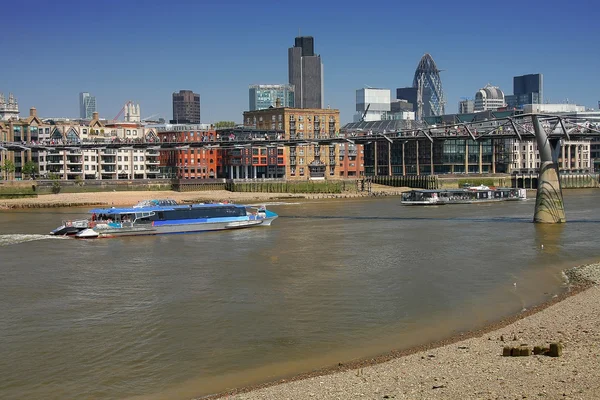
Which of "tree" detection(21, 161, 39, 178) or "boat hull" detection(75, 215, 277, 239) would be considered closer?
"boat hull" detection(75, 215, 277, 239)

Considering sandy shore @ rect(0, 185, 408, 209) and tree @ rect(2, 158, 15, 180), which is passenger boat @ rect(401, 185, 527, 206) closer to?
sandy shore @ rect(0, 185, 408, 209)

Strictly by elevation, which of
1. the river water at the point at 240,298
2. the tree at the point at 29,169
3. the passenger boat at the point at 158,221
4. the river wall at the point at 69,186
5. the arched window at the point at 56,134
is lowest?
the river water at the point at 240,298

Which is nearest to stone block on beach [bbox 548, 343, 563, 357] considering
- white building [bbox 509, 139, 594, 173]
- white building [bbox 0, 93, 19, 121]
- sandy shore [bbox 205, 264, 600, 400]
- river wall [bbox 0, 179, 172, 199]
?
sandy shore [bbox 205, 264, 600, 400]

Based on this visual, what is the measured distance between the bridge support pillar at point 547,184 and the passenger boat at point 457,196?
2836 cm

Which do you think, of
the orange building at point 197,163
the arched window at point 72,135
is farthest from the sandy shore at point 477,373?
the arched window at point 72,135

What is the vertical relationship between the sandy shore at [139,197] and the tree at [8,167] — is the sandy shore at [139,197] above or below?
below

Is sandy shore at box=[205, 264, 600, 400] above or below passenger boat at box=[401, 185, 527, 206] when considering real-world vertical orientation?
below

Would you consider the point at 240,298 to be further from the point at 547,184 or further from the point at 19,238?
the point at 547,184

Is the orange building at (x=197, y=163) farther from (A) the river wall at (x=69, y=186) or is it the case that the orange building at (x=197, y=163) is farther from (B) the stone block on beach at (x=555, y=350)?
(B) the stone block on beach at (x=555, y=350)

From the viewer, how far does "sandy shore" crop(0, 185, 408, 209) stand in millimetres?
80375

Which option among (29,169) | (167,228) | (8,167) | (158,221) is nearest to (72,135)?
(29,169)

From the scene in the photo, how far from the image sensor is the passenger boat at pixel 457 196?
279ft

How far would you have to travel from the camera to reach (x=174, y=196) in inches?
3578

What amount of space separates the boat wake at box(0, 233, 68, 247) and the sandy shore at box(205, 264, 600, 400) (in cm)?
3361
